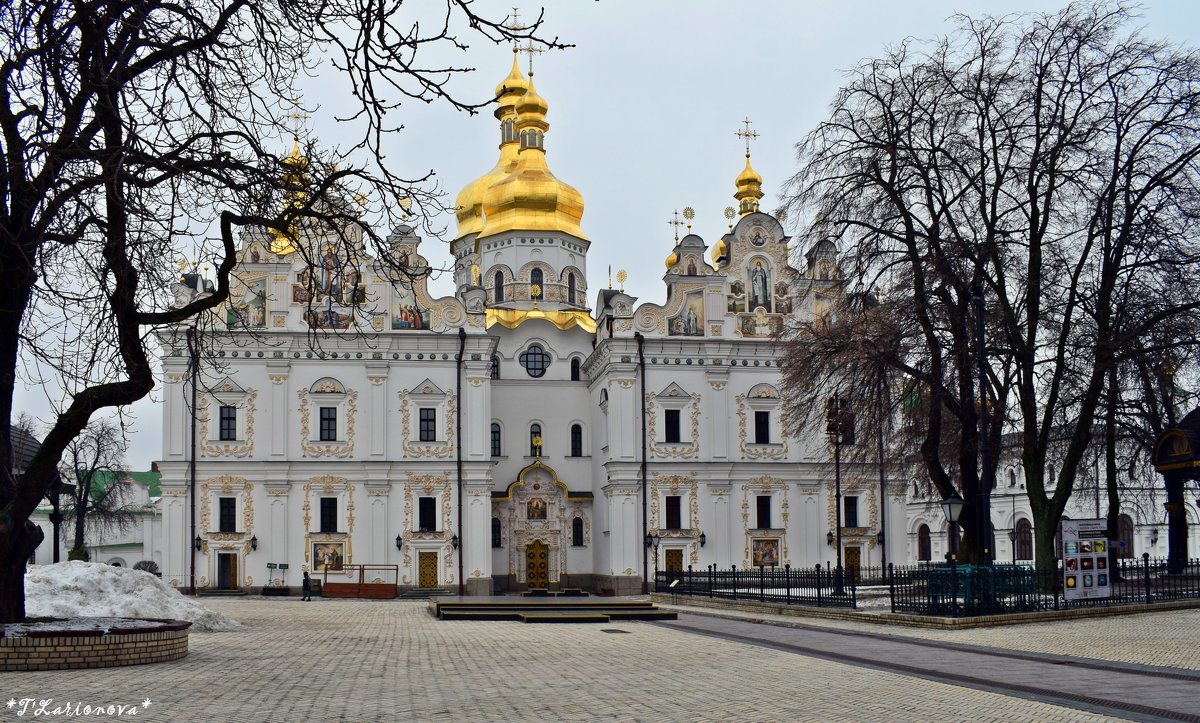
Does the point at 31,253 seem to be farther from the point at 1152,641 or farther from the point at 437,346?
the point at 437,346

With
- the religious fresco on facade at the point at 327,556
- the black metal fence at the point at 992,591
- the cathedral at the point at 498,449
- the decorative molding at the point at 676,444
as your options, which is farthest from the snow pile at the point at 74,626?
the decorative molding at the point at 676,444

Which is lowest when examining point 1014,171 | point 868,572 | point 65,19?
point 868,572

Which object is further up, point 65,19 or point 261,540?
point 65,19

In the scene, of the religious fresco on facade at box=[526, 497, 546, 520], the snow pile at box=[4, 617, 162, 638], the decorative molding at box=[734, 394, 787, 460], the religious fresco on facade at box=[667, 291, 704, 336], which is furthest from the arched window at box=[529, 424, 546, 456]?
the snow pile at box=[4, 617, 162, 638]

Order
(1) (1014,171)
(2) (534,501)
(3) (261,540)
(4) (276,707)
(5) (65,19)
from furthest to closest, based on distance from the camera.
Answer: (2) (534,501)
(3) (261,540)
(1) (1014,171)
(5) (65,19)
(4) (276,707)

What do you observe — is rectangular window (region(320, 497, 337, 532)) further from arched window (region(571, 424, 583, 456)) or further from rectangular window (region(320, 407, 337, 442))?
arched window (region(571, 424, 583, 456))

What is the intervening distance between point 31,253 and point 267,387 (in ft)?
117

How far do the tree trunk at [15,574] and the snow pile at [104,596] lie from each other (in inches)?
166

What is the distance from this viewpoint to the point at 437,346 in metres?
47.9

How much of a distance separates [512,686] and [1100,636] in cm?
1134

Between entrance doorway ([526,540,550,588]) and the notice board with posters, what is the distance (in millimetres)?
27971

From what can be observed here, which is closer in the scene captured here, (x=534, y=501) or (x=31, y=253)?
(x=31, y=253)

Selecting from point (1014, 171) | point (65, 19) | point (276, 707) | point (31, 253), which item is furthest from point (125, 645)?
point (1014, 171)

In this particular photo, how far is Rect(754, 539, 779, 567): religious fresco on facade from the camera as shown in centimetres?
4872
